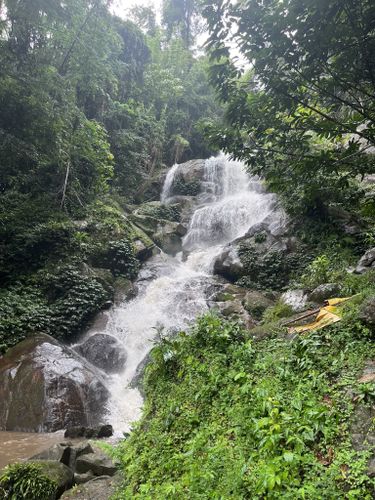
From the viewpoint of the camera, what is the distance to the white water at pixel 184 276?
10.3 meters

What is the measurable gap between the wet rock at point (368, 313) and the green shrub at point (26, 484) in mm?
4350

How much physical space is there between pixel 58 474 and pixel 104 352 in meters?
6.38

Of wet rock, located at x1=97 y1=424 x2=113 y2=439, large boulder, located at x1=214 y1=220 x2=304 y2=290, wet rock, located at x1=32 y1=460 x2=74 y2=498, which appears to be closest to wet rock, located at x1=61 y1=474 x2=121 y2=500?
wet rock, located at x1=32 y1=460 x2=74 y2=498

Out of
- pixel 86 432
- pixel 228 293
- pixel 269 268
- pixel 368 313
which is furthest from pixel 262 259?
pixel 368 313

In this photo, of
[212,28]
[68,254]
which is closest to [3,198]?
[68,254]

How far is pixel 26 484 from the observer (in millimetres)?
4406

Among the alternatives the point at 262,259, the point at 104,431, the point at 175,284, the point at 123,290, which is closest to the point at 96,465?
the point at 104,431

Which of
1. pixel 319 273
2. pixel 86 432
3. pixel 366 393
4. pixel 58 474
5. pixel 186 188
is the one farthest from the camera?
pixel 186 188

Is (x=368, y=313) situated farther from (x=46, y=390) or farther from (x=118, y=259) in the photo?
(x=118, y=259)

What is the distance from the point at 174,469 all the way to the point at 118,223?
13.9 meters

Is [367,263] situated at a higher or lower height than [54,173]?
lower

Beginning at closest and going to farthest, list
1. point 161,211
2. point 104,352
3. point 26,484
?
1. point 26,484
2. point 104,352
3. point 161,211

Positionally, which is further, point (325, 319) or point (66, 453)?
point (66, 453)

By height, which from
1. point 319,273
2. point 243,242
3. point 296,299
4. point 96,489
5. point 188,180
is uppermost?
point 188,180
